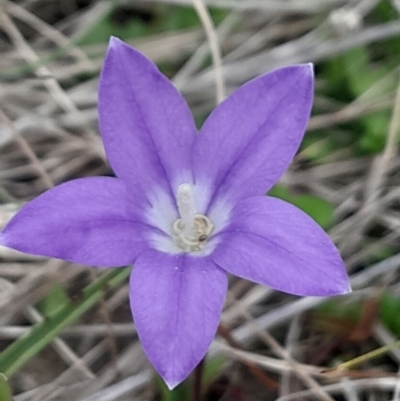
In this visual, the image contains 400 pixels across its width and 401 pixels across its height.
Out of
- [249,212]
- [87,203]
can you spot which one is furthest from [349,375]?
[87,203]

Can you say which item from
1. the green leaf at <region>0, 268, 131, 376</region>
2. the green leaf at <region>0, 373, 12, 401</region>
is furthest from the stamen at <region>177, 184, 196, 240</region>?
the green leaf at <region>0, 373, 12, 401</region>

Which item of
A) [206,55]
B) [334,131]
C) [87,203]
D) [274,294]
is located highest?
[87,203]

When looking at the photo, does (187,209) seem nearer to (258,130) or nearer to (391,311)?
(258,130)

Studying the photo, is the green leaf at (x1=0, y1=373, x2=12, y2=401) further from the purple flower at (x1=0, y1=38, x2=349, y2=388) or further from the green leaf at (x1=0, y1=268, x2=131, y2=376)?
the purple flower at (x1=0, y1=38, x2=349, y2=388)

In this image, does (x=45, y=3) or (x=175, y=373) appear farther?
(x=45, y=3)

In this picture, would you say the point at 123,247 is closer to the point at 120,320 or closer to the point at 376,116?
the point at 120,320

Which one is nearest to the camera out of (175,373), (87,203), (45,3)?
(175,373)

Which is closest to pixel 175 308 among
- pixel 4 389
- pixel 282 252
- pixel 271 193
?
pixel 282 252
